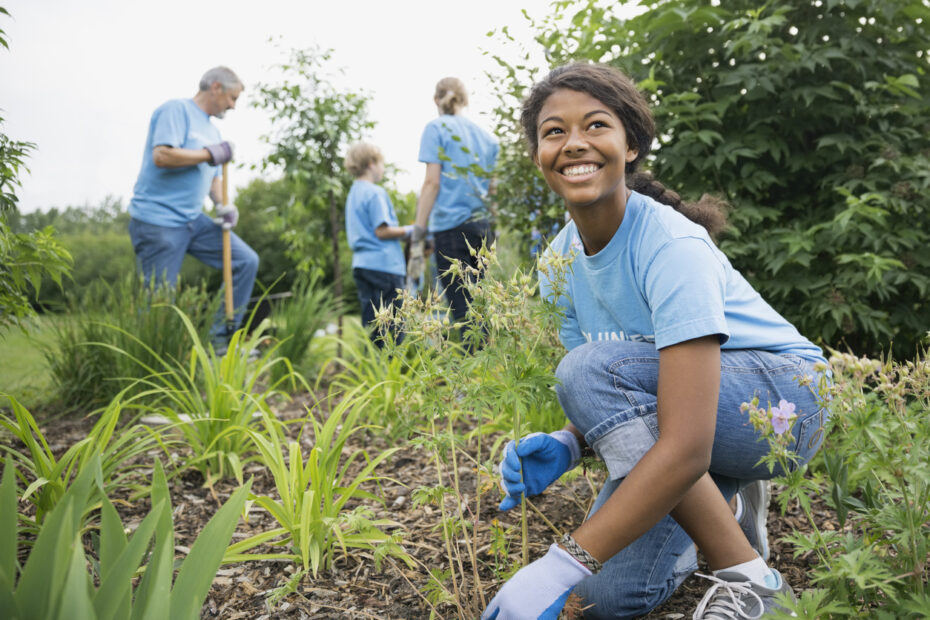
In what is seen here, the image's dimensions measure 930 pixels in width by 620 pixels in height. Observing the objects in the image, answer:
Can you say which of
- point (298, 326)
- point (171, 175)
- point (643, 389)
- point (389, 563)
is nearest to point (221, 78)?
point (171, 175)

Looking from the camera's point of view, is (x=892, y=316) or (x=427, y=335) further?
(x=892, y=316)

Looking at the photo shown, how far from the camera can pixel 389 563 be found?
1.93 metres

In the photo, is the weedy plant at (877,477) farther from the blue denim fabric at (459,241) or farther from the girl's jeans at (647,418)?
the blue denim fabric at (459,241)

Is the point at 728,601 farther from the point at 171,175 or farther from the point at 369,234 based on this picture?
the point at 171,175

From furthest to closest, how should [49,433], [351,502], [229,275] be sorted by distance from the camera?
[229,275]
[49,433]
[351,502]

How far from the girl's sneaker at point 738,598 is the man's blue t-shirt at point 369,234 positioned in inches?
149

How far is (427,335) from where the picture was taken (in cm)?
143

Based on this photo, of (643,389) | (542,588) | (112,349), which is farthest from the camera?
(112,349)

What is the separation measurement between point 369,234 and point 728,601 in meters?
3.91

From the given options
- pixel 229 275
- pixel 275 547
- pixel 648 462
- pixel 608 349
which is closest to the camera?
pixel 648 462

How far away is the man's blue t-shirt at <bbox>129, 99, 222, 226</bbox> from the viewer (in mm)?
4312

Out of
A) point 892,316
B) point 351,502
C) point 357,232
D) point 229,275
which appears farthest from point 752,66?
point 229,275

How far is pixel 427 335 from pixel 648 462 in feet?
1.68

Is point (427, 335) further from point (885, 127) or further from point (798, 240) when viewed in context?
point (885, 127)
